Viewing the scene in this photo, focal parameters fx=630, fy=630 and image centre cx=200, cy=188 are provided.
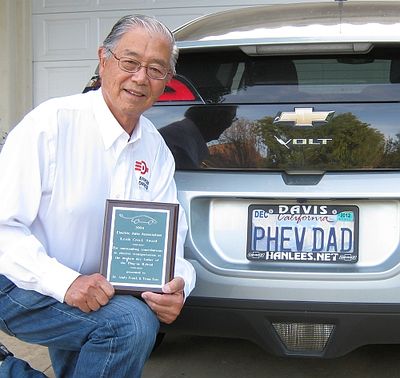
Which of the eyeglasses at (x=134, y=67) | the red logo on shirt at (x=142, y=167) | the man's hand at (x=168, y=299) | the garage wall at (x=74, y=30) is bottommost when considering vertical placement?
the man's hand at (x=168, y=299)

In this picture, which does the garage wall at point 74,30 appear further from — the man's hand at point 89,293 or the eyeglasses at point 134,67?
the man's hand at point 89,293

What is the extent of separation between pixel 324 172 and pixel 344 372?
1135 millimetres

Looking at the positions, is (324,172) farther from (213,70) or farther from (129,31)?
(129,31)

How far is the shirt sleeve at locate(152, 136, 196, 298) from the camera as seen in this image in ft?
6.62

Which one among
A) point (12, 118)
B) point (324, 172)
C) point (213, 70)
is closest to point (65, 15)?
point (12, 118)

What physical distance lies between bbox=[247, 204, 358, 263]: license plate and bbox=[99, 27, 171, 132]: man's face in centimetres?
50

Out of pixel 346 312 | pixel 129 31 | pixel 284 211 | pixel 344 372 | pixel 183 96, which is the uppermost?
pixel 129 31

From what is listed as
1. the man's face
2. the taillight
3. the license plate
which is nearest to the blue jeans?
the license plate

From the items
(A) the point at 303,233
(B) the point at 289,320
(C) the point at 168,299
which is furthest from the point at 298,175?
(C) the point at 168,299

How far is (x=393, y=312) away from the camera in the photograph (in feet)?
6.52

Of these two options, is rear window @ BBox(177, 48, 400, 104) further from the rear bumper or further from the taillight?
the rear bumper

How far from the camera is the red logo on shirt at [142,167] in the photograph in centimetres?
207

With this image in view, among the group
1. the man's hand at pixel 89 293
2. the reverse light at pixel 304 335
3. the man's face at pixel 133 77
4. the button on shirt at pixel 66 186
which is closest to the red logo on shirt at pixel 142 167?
the button on shirt at pixel 66 186

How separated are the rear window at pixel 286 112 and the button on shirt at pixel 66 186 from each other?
0.66 ft
